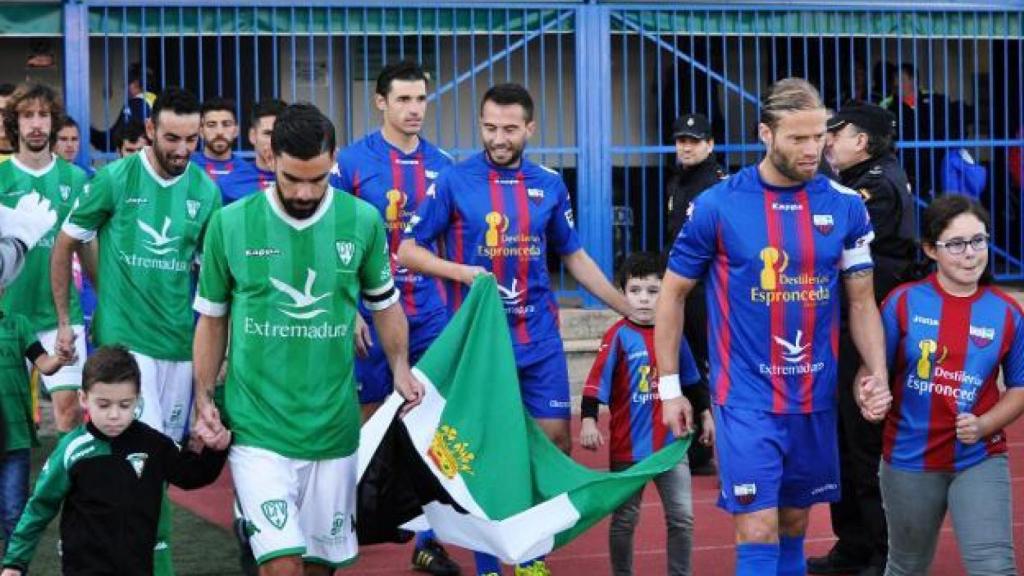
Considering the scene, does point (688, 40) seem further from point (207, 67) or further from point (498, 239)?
point (498, 239)

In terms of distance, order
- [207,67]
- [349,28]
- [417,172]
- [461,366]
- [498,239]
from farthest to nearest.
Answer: [207,67], [349,28], [417,172], [498,239], [461,366]

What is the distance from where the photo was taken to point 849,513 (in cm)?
955

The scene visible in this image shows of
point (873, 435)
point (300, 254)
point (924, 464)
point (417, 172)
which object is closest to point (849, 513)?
point (873, 435)

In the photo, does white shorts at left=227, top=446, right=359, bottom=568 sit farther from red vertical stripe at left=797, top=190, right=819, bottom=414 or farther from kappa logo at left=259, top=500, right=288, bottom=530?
red vertical stripe at left=797, top=190, right=819, bottom=414

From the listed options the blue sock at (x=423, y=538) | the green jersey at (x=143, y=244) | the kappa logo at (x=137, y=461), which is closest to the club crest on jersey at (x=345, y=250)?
the kappa logo at (x=137, y=461)

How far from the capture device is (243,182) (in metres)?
11.1

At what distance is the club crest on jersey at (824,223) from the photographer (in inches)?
299

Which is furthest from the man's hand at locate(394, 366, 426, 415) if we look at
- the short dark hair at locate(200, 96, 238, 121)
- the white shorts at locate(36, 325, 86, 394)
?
the short dark hair at locate(200, 96, 238, 121)

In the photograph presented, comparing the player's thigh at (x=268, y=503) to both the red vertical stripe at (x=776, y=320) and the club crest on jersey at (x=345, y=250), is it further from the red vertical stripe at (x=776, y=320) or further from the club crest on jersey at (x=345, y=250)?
the red vertical stripe at (x=776, y=320)

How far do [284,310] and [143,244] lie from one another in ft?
7.62

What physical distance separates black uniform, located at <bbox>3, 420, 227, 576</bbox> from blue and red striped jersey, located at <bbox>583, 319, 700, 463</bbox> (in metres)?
2.00

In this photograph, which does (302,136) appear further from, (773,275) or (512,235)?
(512,235)

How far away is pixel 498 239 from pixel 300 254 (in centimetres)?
200

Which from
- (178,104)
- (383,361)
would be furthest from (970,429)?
(178,104)
